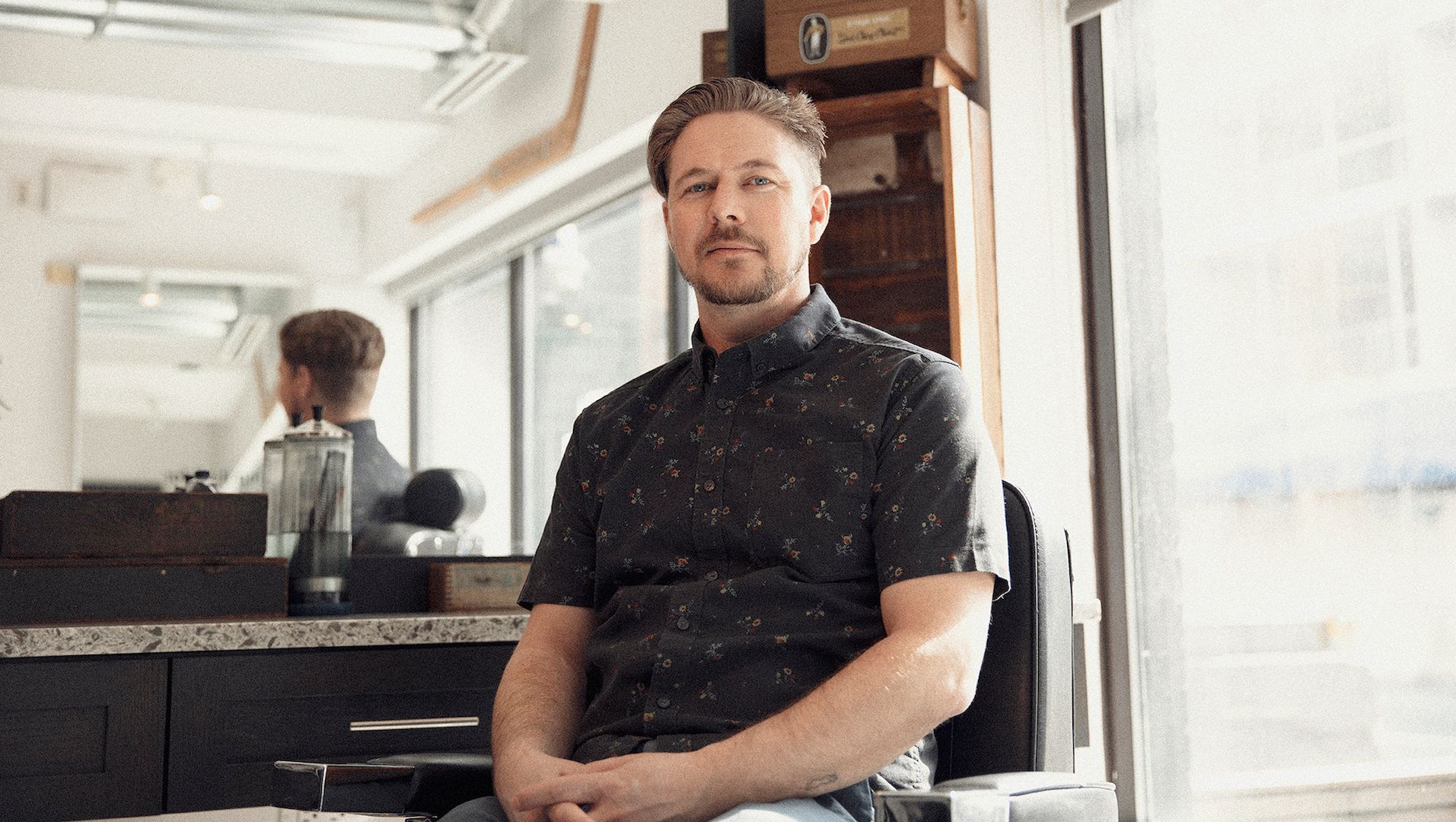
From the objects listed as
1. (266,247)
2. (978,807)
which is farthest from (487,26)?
(978,807)

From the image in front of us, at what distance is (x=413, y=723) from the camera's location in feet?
6.01

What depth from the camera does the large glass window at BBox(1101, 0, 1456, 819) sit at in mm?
2420

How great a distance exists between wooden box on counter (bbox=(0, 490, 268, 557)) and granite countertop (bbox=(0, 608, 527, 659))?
15cm

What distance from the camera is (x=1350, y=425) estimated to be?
2.56 meters

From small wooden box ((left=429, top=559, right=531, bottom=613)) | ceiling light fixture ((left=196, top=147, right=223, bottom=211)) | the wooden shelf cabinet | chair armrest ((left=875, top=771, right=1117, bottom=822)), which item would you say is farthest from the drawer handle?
the wooden shelf cabinet

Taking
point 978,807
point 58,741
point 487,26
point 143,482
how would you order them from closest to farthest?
point 978,807, point 58,741, point 143,482, point 487,26

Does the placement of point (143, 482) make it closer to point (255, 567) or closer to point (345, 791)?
point (255, 567)

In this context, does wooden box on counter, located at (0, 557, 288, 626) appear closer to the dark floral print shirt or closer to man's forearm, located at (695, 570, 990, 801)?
the dark floral print shirt

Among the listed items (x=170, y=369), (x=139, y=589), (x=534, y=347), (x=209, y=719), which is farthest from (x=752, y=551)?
(x=534, y=347)

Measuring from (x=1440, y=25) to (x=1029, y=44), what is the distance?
0.92 meters

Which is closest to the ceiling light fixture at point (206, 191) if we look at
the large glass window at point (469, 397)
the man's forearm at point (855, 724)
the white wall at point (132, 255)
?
the white wall at point (132, 255)

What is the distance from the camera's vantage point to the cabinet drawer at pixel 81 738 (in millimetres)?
1608

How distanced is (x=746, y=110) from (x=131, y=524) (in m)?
1.04

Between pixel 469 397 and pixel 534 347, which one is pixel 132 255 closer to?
pixel 469 397
